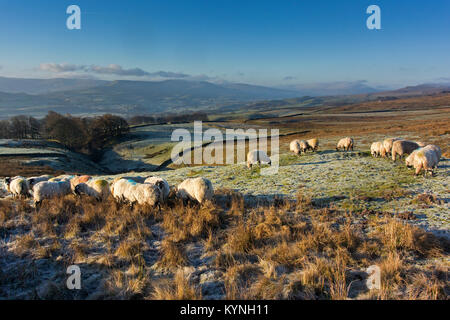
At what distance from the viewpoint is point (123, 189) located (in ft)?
36.6

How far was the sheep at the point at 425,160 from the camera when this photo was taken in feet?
41.1

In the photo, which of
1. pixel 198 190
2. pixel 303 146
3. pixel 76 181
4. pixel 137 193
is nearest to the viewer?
pixel 137 193

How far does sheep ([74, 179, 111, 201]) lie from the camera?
12.1 meters

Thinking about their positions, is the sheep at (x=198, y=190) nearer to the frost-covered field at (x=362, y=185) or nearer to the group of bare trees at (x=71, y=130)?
the frost-covered field at (x=362, y=185)

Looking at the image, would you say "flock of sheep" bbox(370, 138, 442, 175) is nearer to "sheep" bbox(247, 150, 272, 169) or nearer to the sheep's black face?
"sheep" bbox(247, 150, 272, 169)

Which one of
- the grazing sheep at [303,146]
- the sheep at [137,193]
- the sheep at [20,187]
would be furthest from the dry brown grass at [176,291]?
the grazing sheep at [303,146]

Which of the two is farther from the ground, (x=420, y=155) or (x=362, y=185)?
(x=420, y=155)

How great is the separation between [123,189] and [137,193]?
3.58 feet

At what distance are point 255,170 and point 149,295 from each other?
14.4 meters

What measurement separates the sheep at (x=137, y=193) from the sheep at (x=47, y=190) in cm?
381
